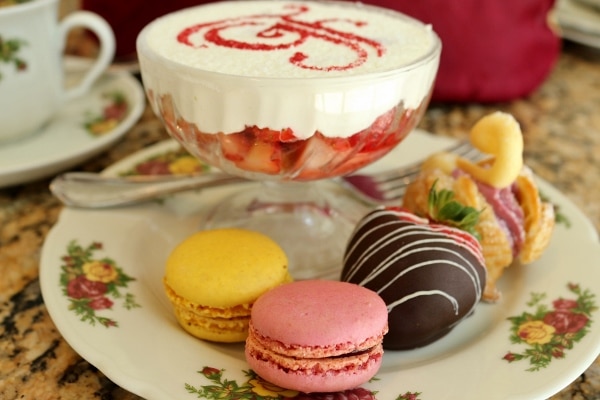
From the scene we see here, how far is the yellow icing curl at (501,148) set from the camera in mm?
764

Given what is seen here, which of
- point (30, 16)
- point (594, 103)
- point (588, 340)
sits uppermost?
point (30, 16)

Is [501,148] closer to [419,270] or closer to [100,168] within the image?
[419,270]

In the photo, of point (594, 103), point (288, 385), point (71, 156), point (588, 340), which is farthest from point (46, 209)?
point (594, 103)

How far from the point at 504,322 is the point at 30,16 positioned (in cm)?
72

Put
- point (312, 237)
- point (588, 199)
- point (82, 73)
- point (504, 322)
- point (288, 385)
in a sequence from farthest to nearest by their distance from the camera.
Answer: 1. point (82, 73)
2. point (588, 199)
3. point (312, 237)
4. point (504, 322)
5. point (288, 385)

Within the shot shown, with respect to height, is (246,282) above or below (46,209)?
above

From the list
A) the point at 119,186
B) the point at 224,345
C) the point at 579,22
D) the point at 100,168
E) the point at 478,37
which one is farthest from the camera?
the point at 579,22

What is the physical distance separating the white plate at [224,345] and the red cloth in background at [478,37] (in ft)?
1.26

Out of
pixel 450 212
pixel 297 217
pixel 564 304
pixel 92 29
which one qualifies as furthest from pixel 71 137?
pixel 564 304

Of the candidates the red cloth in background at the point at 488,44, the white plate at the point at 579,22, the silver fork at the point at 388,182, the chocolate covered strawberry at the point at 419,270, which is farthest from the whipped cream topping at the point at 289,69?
the white plate at the point at 579,22

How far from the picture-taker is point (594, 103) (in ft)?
4.35

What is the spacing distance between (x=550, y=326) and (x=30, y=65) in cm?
75

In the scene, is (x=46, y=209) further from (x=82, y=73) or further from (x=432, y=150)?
(x=432, y=150)

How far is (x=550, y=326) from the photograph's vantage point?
681 mm
